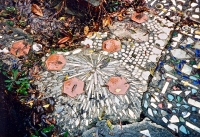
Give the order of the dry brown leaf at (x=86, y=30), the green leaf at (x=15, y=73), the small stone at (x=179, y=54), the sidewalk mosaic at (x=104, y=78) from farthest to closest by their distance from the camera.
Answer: the dry brown leaf at (x=86, y=30)
the small stone at (x=179, y=54)
the green leaf at (x=15, y=73)
the sidewalk mosaic at (x=104, y=78)

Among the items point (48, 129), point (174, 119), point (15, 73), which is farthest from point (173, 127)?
point (15, 73)

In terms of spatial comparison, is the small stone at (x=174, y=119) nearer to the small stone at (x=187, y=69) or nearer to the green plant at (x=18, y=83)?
the small stone at (x=187, y=69)

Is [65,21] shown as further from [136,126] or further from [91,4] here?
[136,126]

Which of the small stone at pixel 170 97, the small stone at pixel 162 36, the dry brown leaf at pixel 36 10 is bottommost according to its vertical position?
the small stone at pixel 170 97

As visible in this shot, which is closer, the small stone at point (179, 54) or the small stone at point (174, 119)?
the small stone at point (174, 119)

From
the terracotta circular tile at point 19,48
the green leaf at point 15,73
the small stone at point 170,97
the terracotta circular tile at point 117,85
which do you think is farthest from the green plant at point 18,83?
the small stone at point 170,97

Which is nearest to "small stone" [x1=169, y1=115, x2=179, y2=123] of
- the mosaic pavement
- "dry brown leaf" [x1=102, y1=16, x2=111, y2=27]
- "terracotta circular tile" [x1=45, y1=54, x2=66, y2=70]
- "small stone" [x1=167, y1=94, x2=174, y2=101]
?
the mosaic pavement
